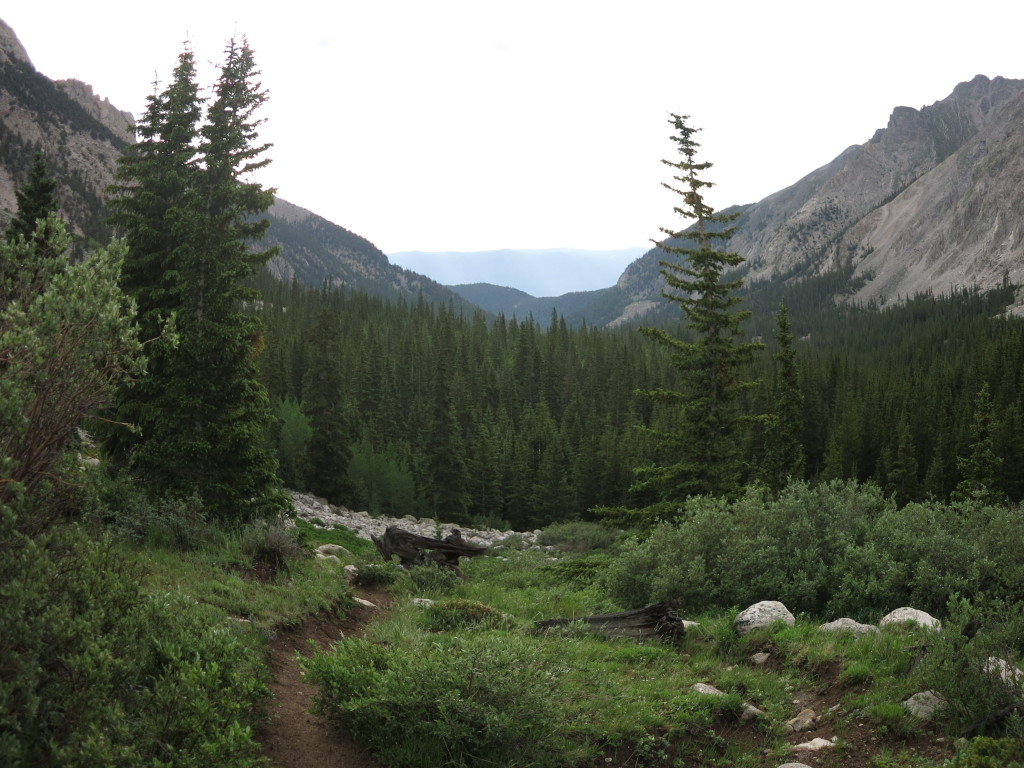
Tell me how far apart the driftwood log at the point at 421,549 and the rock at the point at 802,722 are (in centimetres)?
1147

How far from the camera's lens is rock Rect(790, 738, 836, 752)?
615 centimetres

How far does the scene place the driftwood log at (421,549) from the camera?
1769 centimetres

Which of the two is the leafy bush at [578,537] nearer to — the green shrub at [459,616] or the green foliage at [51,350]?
the green shrub at [459,616]

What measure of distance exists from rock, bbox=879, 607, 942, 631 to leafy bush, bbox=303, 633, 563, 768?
490 cm

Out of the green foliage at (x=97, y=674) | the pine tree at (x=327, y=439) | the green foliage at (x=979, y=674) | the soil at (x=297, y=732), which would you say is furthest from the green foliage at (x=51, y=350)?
the pine tree at (x=327, y=439)

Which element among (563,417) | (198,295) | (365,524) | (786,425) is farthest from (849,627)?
(563,417)

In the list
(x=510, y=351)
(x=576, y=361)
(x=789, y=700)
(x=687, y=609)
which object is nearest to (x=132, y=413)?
(x=687, y=609)

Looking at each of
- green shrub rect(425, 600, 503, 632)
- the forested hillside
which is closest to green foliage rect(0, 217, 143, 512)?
green shrub rect(425, 600, 503, 632)

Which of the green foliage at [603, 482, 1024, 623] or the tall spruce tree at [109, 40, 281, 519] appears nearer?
the green foliage at [603, 482, 1024, 623]

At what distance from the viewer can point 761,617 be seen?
9156 millimetres

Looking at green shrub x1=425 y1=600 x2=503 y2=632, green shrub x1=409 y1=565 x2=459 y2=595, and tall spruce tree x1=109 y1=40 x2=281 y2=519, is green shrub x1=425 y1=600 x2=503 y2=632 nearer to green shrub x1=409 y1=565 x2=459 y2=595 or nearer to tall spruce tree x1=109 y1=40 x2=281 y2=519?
green shrub x1=409 y1=565 x2=459 y2=595

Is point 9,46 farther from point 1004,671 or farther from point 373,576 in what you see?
point 1004,671

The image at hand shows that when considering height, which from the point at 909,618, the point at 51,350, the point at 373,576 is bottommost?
the point at 373,576

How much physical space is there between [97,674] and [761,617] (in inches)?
324
